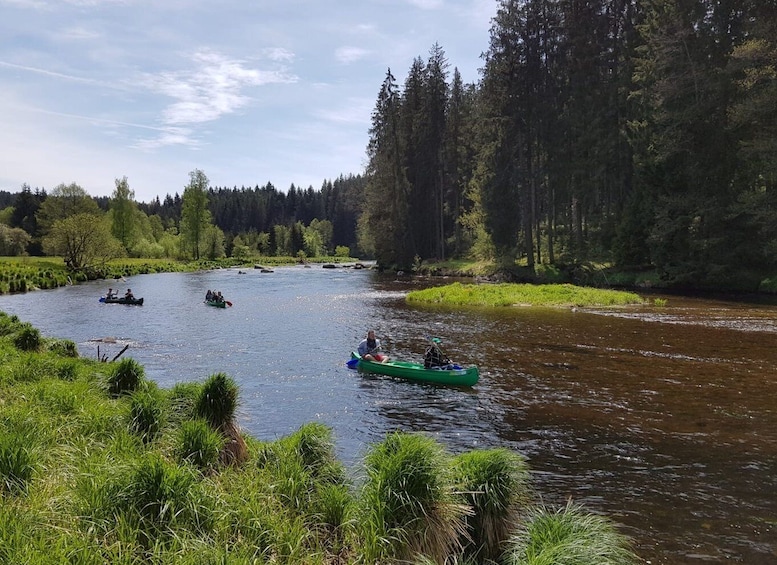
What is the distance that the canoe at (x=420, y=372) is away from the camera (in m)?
16.1

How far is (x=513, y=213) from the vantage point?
50.3 meters

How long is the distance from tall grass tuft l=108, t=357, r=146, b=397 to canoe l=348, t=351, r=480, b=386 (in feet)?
27.0

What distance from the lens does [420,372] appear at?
1689cm

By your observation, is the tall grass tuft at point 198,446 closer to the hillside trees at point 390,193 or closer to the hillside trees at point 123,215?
the hillside trees at point 390,193

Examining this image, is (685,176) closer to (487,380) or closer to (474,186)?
(474,186)

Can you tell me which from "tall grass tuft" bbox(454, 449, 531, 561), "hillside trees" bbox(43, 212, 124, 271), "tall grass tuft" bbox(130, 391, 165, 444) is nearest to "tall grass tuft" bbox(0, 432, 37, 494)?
"tall grass tuft" bbox(130, 391, 165, 444)

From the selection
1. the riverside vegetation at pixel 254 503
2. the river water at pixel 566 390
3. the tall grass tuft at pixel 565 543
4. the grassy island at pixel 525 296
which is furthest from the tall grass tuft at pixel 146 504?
the grassy island at pixel 525 296

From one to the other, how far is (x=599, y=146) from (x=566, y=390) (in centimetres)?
3704

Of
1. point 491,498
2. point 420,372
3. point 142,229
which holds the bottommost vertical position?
point 420,372

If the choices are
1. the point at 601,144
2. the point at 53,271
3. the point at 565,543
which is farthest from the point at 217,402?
the point at 53,271

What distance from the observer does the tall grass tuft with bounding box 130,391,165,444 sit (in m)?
7.98

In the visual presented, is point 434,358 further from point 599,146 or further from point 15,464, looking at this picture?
point 599,146

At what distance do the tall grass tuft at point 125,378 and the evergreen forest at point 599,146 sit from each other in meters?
34.7

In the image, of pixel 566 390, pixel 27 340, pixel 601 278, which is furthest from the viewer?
pixel 601 278
